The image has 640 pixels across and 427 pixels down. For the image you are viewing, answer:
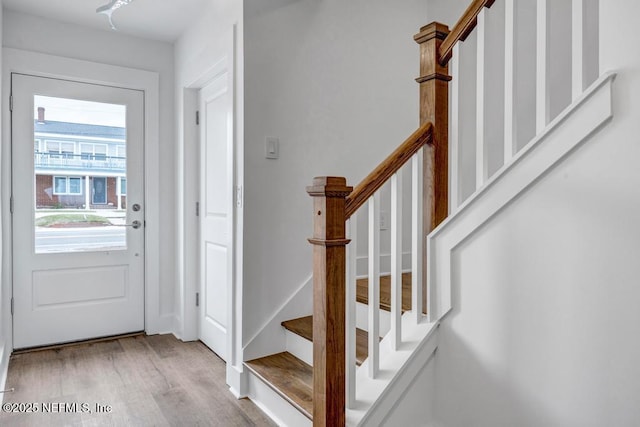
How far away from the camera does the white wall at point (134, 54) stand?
292 cm

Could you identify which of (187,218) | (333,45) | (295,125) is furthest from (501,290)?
(187,218)

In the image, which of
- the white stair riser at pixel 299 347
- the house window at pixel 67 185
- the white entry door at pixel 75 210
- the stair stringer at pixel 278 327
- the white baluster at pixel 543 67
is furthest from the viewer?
the house window at pixel 67 185

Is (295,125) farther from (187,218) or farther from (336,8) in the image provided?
(187,218)

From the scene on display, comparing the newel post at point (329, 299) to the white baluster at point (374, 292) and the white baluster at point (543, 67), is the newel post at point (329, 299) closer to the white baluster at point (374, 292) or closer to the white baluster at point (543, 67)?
the white baluster at point (374, 292)

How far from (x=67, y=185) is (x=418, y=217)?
8.99 feet

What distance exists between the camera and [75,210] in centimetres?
313

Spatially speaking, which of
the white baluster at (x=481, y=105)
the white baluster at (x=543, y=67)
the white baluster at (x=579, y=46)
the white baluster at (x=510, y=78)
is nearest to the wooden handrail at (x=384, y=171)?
the white baluster at (x=481, y=105)

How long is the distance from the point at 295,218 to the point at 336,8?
132cm

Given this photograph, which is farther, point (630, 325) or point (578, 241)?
point (578, 241)

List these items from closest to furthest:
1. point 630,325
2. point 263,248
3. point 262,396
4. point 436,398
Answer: point 630,325 → point 436,398 → point 262,396 → point 263,248

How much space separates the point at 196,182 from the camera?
10.8ft

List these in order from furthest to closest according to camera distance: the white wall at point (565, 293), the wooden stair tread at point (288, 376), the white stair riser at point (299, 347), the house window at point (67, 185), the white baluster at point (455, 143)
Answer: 1. the house window at point (67, 185)
2. the white stair riser at point (299, 347)
3. the wooden stair tread at point (288, 376)
4. the white baluster at point (455, 143)
5. the white wall at point (565, 293)

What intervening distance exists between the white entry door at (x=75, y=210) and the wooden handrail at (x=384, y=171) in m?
2.47

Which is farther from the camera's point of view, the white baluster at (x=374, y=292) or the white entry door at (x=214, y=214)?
the white entry door at (x=214, y=214)
